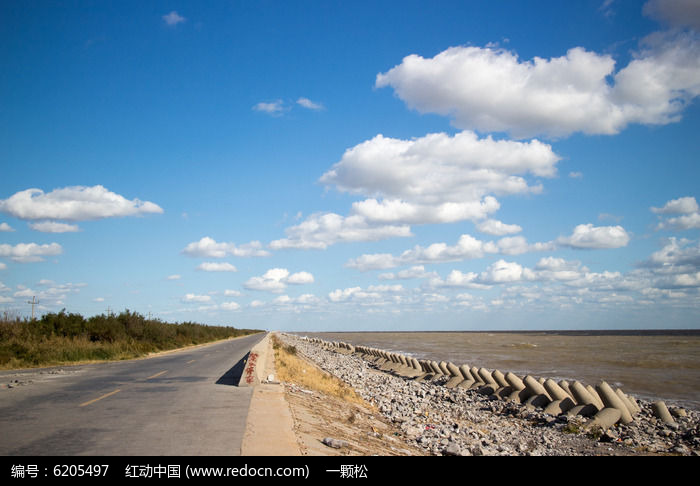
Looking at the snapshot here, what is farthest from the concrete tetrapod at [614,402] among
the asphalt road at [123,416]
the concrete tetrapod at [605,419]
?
the asphalt road at [123,416]

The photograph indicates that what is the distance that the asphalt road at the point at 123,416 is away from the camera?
6.85m

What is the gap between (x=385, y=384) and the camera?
23016mm

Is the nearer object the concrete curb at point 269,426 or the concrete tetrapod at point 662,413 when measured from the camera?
the concrete curb at point 269,426

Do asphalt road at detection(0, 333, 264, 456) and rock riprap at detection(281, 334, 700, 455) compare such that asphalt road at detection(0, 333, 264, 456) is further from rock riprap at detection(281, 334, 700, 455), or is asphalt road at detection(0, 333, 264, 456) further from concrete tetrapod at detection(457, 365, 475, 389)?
concrete tetrapod at detection(457, 365, 475, 389)

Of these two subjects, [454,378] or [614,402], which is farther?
[454,378]

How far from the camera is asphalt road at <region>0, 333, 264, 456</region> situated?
685 centimetres

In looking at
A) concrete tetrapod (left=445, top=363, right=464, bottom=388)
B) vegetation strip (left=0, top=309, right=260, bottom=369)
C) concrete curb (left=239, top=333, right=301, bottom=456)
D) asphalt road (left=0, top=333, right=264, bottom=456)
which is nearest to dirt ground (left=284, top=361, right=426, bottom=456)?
concrete curb (left=239, top=333, right=301, bottom=456)

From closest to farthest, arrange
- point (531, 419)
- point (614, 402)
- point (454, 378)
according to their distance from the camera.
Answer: point (614, 402) → point (531, 419) → point (454, 378)

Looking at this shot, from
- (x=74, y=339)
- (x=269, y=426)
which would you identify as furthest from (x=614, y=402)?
(x=74, y=339)

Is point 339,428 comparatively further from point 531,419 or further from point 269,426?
point 531,419

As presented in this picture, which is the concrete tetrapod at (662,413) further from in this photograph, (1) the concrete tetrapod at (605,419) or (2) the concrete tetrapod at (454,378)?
(2) the concrete tetrapod at (454,378)

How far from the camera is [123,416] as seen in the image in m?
9.17

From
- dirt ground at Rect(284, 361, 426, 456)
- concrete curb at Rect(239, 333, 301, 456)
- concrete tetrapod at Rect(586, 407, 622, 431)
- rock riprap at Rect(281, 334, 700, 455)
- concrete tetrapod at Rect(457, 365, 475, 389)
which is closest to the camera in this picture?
concrete curb at Rect(239, 333, 301, 456)

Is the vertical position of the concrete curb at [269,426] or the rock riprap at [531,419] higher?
the concrete curb at [269,426]
